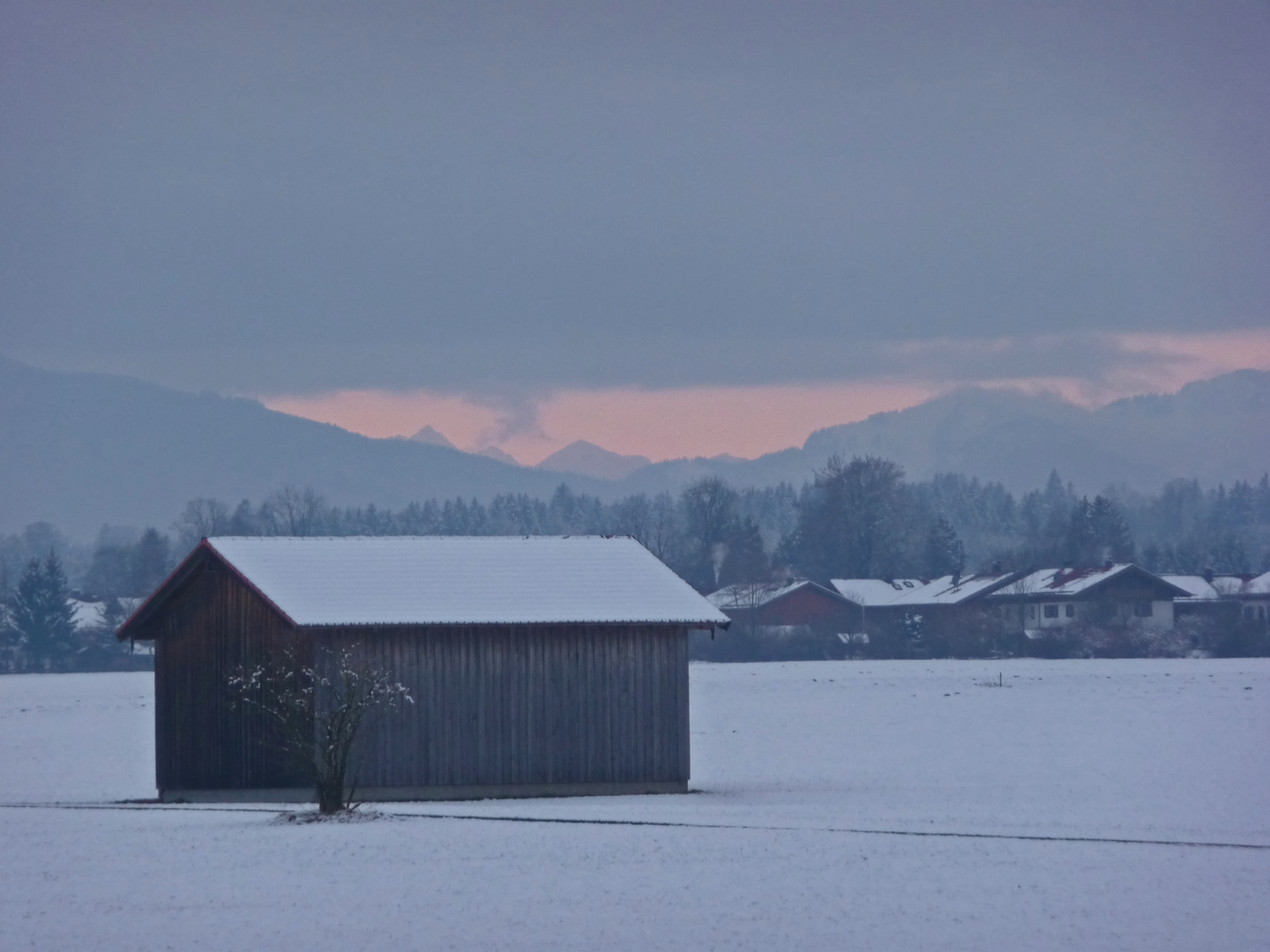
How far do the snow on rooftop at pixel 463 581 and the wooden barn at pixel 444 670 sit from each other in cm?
6

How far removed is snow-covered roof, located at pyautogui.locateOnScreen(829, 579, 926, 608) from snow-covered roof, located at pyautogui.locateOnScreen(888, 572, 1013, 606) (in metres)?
0.82

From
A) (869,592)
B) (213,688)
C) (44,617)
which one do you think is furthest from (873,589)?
(213,688)

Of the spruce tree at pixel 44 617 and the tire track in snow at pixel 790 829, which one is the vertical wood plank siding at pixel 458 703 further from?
the spruce tree at pixel 44 617

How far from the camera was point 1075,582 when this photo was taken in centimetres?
12531

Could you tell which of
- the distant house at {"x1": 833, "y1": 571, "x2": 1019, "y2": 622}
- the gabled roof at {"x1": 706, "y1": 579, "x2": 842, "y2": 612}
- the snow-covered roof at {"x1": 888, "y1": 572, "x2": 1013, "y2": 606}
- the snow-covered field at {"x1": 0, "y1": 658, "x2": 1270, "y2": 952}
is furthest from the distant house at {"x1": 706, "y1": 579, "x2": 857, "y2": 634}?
the snow-covered field at {"x1": 0, "y1": 658, "x2": 1270, "y2": 952}

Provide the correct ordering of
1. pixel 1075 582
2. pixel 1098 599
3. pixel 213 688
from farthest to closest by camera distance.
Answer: pixel 1075 582 < pixel 1098 599 < pixel 213 688

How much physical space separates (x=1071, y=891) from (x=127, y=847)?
1363 centimetres

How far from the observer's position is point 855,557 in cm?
15488

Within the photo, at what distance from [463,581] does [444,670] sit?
2.25 m

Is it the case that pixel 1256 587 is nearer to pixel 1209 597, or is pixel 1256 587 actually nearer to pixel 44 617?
pixel 1209 597

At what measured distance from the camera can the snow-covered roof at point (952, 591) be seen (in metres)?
128

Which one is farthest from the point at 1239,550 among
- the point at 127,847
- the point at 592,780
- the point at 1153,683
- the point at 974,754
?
the point at 127,847

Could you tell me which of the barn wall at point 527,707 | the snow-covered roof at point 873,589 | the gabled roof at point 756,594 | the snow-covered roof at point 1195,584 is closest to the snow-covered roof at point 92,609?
the gabled roof at point 756,594

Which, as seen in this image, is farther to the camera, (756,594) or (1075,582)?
(756,594)
